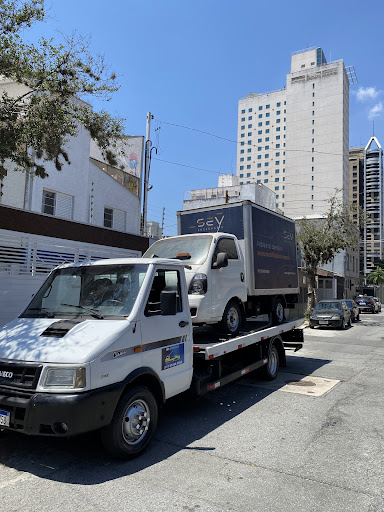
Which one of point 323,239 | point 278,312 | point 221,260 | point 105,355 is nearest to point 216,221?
point 221,260

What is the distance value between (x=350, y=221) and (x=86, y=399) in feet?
86.8

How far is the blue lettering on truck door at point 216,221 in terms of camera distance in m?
7.83

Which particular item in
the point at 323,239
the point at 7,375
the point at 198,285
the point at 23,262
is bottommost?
the point at 7,375

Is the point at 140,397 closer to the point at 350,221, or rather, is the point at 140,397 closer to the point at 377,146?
the point at 350,221

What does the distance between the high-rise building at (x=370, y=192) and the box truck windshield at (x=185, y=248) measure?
140762mm

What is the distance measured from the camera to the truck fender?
4148mm

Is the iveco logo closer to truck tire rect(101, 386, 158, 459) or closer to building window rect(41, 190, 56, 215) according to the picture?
truck tire rect(101, 386, 158, 459)

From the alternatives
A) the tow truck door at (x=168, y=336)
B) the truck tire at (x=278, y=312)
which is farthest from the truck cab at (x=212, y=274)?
the truck tire at (x=278, y=312)

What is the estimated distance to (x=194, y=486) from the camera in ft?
12.1

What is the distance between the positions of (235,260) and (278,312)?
110 inches

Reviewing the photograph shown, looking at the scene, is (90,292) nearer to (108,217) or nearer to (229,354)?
(229,354)

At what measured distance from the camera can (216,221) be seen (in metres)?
8.16

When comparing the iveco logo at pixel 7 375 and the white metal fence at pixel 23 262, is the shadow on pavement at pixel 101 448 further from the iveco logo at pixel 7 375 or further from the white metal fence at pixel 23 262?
the white metal fence at pixel 23 262

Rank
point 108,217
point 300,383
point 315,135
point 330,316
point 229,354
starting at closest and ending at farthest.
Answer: point 229,354 → point 300,383 → point 330,316 → point 108,217 → point 315,135
